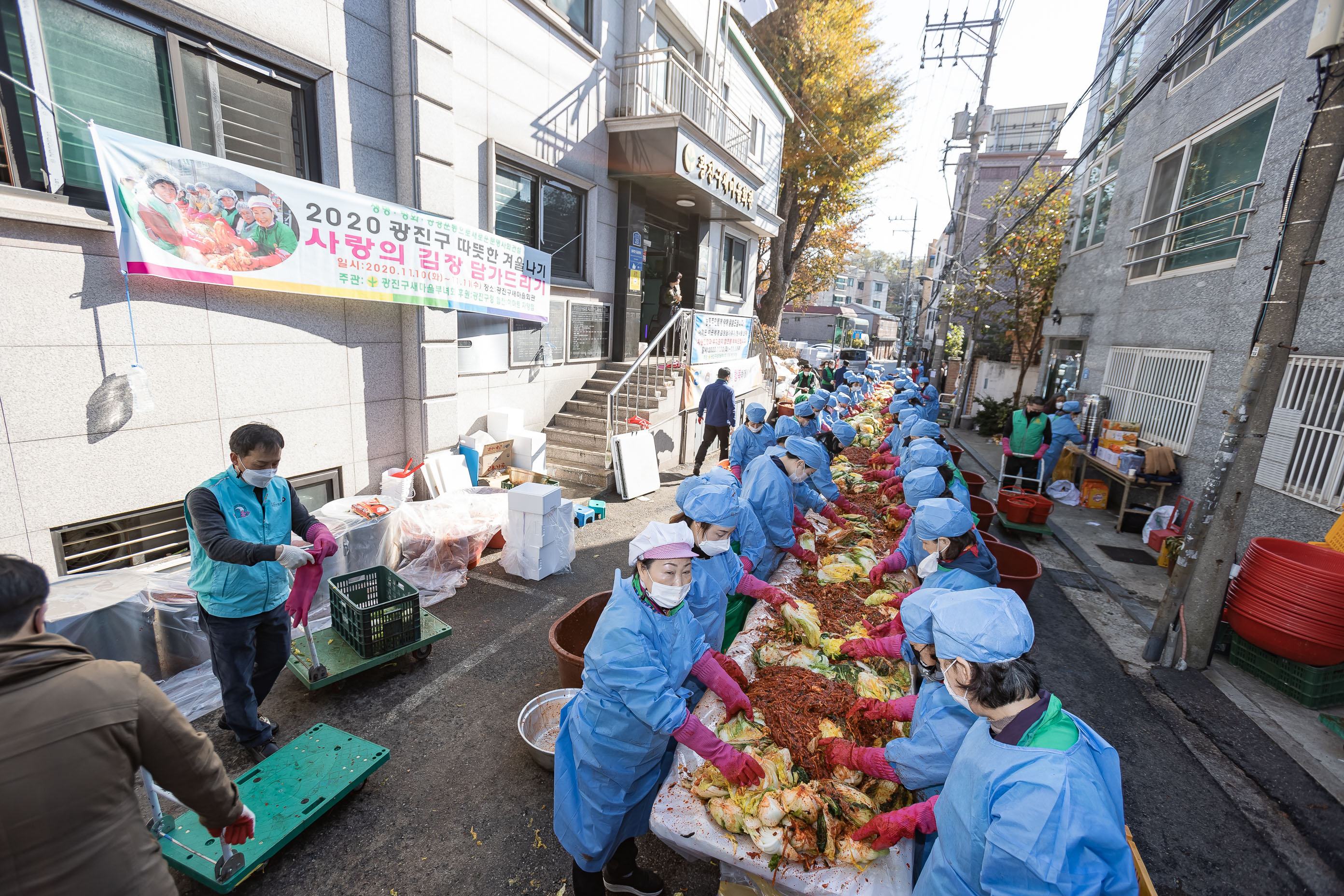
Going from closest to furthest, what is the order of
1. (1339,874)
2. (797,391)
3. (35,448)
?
(1339,874), (35,448), (797,391)

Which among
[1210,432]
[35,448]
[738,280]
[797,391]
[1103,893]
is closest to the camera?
[1103,893]

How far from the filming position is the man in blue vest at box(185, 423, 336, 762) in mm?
3271

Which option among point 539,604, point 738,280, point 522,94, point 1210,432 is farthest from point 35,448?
point 738,280

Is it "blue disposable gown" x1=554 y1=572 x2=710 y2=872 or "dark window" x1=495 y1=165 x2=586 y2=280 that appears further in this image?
"dark window" x1=495 y1=165 x2=586 y2=280

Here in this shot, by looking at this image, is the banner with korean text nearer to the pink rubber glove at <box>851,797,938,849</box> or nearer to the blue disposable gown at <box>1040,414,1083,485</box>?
the pink rubber glove at <box>851,797,938,849</box>

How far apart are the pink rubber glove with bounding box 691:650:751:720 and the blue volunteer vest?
2669 millimetres

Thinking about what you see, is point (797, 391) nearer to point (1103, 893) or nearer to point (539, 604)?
point (539, 604)

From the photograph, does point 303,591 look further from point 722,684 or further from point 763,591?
point 763,591

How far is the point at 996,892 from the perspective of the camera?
5.69 ft

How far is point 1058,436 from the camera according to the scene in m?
9.83

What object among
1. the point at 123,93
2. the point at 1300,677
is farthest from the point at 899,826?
the point at 123,93

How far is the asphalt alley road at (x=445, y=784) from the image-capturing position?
120 inches

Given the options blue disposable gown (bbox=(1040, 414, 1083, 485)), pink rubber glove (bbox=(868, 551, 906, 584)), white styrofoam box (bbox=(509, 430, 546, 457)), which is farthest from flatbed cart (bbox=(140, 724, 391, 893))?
blue disposable gown (bbox=(1040, 414, 1083, 485))

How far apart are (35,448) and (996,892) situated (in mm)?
6779
